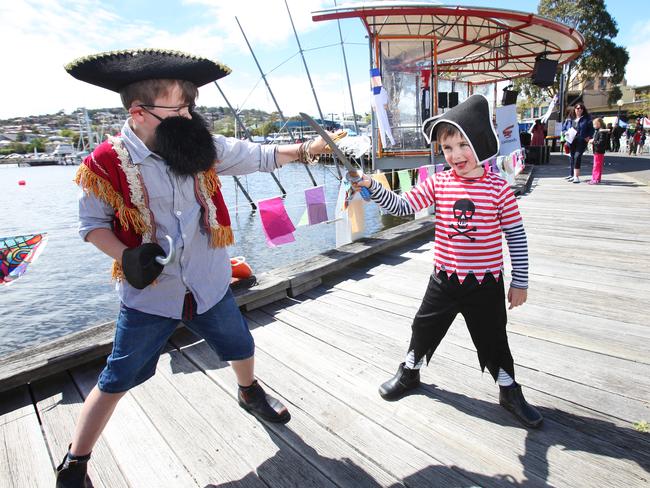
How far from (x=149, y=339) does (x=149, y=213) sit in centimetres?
54

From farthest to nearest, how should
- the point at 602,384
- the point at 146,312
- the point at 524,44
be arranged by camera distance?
the point at 524,44 → the point at 602,384 → the point at 146,312

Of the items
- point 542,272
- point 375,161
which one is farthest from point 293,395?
point 375,161

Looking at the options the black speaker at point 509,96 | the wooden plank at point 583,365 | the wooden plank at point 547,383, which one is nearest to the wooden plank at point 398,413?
the wooden plank at point 547,383

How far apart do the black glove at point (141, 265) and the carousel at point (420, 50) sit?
356 inches

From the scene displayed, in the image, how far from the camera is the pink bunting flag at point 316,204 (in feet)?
15.7

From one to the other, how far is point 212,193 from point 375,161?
11555 millimetres

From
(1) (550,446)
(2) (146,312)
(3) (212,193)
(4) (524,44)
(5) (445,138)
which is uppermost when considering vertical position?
(4) (524,44)

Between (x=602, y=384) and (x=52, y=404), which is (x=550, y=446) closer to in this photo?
(x=602, y=384)

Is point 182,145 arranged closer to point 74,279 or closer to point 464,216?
point 464,216

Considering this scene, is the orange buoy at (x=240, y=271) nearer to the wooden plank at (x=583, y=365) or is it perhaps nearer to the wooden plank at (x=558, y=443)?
the wooden plank at (x=558, y=443)

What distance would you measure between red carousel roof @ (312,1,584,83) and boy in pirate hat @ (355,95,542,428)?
9721mm

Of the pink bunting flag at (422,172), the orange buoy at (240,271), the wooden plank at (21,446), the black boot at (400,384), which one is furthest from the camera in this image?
the pink bunting flag at (422,172)

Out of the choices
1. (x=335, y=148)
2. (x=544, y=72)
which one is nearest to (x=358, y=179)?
(x=335, y=148)

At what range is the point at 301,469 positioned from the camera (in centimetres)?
180
